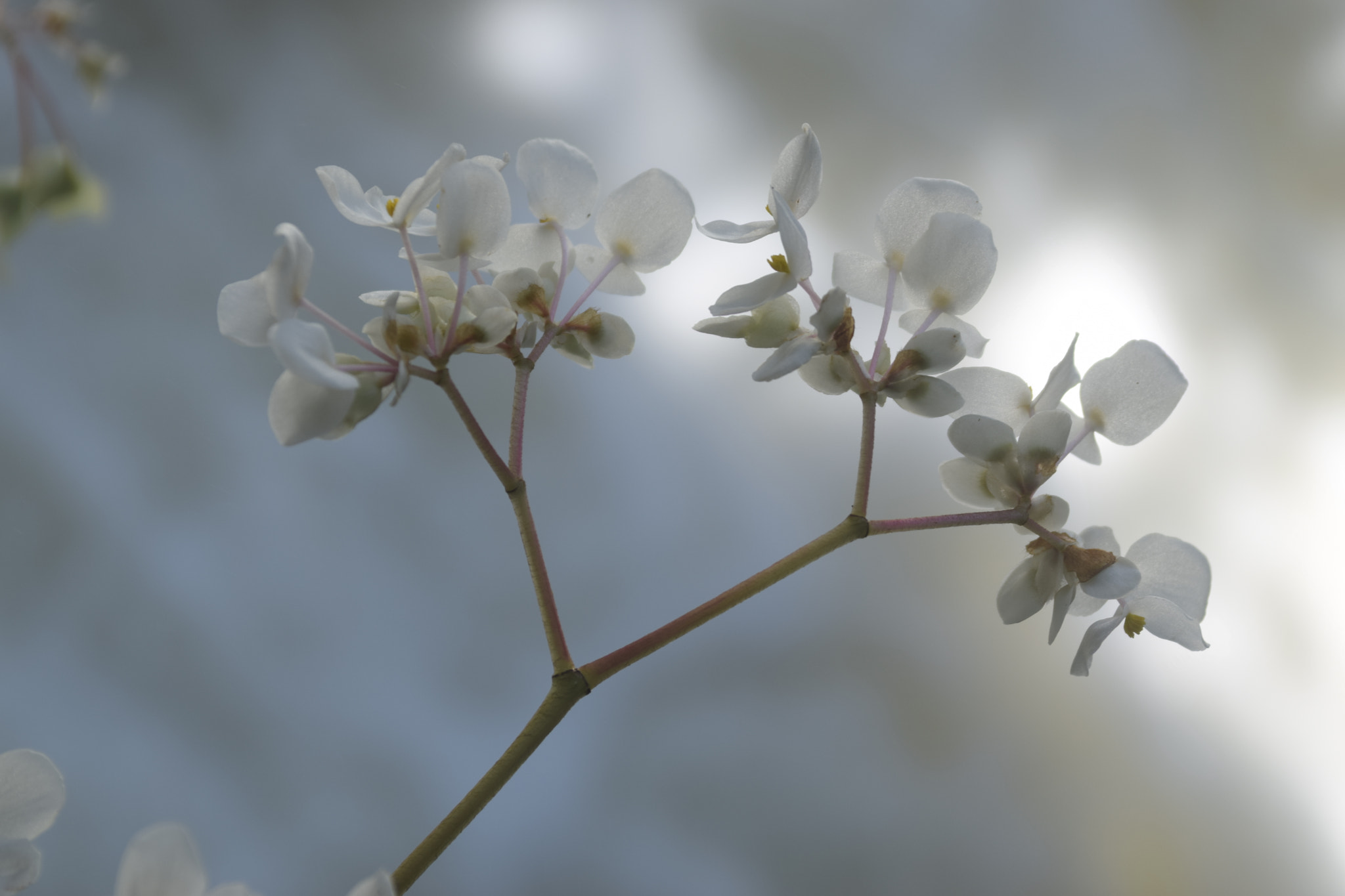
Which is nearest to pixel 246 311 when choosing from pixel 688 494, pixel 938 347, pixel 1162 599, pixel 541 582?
pixel 541 582

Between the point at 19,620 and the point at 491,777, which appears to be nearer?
the point at 491,777

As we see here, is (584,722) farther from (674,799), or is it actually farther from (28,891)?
(28,891)

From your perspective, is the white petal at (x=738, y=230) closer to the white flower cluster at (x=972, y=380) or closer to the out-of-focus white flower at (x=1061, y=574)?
the white flower cluster at (x=972, y=380)

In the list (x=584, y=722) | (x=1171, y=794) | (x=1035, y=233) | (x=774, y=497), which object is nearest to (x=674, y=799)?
(x=584, y=722)

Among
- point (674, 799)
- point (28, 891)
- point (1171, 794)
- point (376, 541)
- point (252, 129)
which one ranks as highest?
point (252, 129)

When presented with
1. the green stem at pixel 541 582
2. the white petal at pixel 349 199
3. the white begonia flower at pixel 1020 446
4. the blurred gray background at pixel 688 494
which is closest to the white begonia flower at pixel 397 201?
the white petal at pixel 349 199

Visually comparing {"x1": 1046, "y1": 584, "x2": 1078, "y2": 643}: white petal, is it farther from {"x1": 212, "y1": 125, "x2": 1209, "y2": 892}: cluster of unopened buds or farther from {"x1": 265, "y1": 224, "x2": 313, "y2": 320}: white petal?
{"x1": 265, "y1": 224, "x2": 313, "y2": 320}: white petal

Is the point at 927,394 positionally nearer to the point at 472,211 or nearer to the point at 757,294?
the point at 757,294

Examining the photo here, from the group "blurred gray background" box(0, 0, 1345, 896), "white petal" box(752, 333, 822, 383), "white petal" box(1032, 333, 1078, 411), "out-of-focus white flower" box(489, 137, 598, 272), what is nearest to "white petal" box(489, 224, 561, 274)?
"out-of-focus white flower" box(489, 137, 598, 272)
